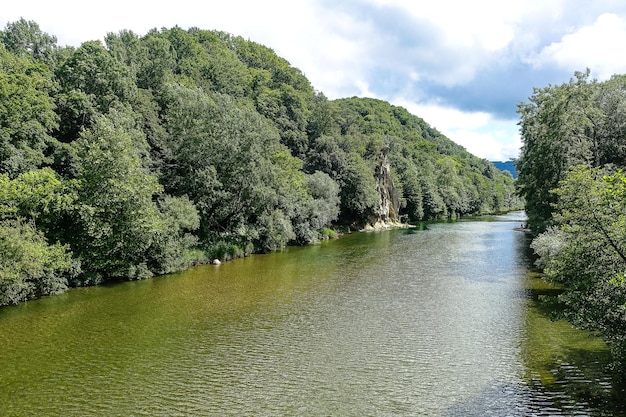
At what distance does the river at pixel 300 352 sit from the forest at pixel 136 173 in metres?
3.03

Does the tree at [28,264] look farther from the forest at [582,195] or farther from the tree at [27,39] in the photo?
the tree at [27,39]

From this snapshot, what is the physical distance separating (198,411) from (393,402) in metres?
5.87

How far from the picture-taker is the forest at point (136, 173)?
1043 inches

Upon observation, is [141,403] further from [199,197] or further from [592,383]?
[199,197]

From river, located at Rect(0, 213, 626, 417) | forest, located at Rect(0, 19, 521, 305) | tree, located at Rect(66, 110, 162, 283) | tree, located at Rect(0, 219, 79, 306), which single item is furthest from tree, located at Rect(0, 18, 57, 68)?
river, located at Rect(0, 213, 626, 417)

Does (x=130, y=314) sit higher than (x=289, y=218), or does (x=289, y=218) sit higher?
(x=289, y=218)

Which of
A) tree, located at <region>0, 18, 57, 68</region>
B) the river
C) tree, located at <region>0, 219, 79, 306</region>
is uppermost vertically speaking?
tree, located at <region>0, 18, 57, 68</region>

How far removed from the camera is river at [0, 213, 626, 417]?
12.9 metres

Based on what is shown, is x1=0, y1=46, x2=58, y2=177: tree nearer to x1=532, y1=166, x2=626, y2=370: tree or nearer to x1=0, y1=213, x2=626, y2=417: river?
x1=0, y1=213, x2=626, y2=417: river

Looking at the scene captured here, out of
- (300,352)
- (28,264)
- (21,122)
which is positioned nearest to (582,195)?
(300,352)

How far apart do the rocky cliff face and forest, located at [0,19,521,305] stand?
2849 millimetres

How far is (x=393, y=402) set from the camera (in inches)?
512

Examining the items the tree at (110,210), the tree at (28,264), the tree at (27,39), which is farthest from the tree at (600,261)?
the tree at (27,39)

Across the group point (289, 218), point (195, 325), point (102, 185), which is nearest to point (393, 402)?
point (195, 325)
